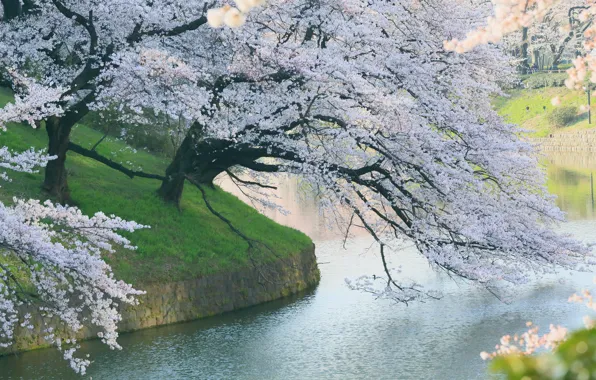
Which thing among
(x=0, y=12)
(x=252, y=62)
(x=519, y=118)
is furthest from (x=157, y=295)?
(x=519, y=118)

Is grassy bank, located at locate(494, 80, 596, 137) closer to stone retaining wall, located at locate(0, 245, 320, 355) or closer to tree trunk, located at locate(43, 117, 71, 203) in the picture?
stone retaining wall, located at locate(0, 245, 320, 355)

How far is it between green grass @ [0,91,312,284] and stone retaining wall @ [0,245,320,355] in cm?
26

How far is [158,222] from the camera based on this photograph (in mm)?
20578

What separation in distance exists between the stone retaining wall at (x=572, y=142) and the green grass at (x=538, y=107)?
1153mm

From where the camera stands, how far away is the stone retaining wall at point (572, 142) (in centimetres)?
6400

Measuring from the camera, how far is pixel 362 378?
14.1 m

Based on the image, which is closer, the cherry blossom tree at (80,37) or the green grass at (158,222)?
the cherry blossom tree at (80,37)

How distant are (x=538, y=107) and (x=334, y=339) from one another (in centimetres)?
6209

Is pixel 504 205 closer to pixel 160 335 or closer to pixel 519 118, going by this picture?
pixel 160 335

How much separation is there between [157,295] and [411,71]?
7646 mm

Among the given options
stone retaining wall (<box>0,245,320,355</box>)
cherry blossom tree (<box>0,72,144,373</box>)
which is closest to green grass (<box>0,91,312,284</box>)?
stone retaining wall (<box>0,245,320,355</box>)

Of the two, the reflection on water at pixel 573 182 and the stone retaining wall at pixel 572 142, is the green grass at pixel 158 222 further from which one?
the stone retaining wall at pixel 572 142

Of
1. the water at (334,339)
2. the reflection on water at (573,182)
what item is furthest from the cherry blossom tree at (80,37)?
the reflection on water at (573,182)

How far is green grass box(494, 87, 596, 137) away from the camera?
223ft
